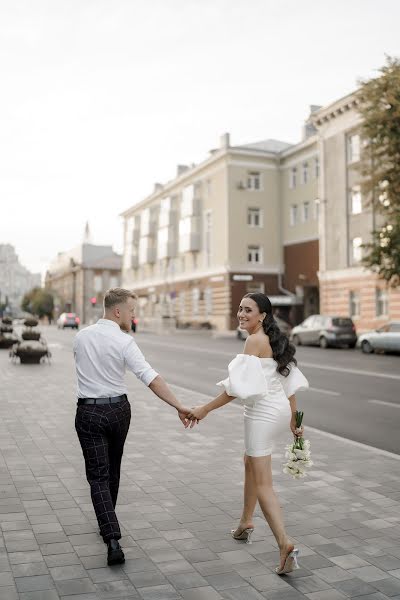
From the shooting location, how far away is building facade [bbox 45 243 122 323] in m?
112

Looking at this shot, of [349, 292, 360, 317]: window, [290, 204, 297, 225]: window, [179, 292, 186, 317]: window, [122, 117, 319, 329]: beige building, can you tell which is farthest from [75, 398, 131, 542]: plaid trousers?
[179, 292, 186, 317]: window

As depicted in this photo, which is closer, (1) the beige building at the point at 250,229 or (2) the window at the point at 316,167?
(2) the window at the point at 316,167

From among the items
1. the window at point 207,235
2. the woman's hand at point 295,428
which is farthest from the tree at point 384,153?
the window at point 207,235

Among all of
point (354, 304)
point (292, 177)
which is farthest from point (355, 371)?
point (292, 177)

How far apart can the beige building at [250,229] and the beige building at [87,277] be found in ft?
172

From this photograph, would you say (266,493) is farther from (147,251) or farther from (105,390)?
(147,251)

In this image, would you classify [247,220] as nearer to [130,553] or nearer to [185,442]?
[185,442]

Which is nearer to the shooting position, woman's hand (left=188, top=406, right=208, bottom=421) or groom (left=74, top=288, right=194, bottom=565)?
groom (left=74, top=288, right=194, bottom=565)

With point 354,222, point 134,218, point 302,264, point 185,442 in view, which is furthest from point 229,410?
point 134,218

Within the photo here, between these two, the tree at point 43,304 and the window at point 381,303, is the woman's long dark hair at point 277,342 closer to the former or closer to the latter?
the window at point 381,303

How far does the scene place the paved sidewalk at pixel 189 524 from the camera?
3840 millimetres

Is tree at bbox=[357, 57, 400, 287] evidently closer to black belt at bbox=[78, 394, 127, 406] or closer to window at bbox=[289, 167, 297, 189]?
black belt at bbox=[78, 394, 127, 406]

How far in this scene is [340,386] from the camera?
14625 millimetres

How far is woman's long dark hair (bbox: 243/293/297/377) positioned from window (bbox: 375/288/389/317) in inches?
1291
